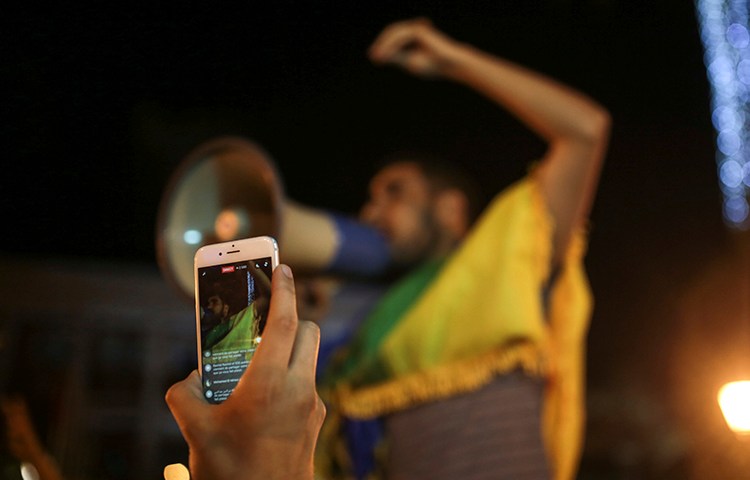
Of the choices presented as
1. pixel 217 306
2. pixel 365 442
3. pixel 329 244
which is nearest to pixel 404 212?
pixel 329 244

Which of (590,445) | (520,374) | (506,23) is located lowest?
(590,445)

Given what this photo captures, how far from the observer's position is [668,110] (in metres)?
1.94

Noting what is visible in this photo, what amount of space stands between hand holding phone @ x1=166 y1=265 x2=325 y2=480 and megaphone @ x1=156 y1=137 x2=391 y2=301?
0.75m

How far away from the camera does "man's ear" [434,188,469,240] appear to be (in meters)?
1.57

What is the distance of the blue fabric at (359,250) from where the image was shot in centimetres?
138

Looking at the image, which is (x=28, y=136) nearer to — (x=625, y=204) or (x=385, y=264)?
(x=385, y=264)

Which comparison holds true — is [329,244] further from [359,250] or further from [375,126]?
[375,126]

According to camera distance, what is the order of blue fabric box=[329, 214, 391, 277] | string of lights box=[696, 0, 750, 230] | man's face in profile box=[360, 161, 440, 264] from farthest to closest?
string of lights box=[696, 0, 750, 230] → man's face in profile box=[360, 161, 440, 264] → blue fabric box=[329, 214, 391, 277]

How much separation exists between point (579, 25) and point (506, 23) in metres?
0.20

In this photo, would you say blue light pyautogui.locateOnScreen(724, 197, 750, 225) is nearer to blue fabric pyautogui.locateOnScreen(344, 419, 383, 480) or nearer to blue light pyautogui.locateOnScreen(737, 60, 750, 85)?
blue light pyautogui.locateOnScreen(737, 60, 750, 85)

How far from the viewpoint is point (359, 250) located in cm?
140

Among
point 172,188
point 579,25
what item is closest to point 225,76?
point 172,188

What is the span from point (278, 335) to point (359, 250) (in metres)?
0.97

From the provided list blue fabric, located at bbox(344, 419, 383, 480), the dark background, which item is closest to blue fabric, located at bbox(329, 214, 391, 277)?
blue fabric, located at bbox(344, 419, 383, 480)
